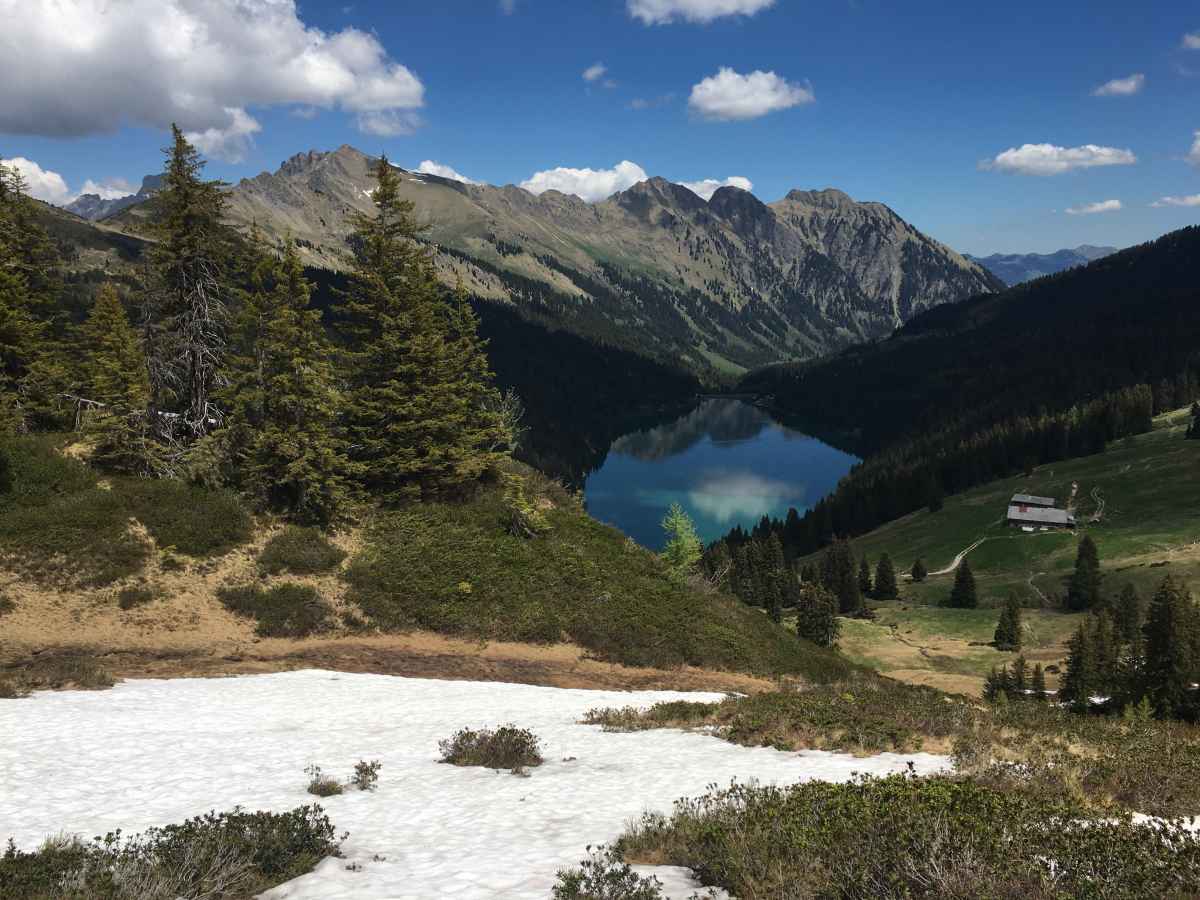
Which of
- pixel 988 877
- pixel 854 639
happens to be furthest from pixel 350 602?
pixel 854 639

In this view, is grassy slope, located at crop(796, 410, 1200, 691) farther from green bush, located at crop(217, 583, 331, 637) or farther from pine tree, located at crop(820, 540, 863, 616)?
green bush, located at crop(217, 583, 331, 637)

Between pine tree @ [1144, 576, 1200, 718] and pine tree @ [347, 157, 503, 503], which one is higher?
pine tree @ [347, 157, 503, 503]

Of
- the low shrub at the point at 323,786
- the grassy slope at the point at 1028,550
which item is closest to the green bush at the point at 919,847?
the low shrub at the point at 323,786

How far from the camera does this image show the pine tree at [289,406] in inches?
1378

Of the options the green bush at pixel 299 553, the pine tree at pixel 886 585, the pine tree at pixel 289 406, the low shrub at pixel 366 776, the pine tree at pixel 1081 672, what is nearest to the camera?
the low shrub at pixel 366 776

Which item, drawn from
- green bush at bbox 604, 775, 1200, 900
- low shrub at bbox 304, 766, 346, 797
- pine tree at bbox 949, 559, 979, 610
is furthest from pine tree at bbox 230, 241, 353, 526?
pine tree at bbox 949, 559, 979, 610

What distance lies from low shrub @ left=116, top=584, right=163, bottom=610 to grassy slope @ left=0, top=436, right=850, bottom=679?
118mm

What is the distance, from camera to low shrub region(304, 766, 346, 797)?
14055 mm

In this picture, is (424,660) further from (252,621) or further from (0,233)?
(0,233)

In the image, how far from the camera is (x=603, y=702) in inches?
998

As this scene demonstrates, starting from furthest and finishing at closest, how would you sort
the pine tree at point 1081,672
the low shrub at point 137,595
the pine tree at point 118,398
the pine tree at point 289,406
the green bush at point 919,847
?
1. the pine tree at point 1081,672
2. the pine tree at point 289,406
3. the pine tree at point 118,398
4. the low shrub at point 137,595
5. the green bush at point 919,847

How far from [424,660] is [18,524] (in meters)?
18.8

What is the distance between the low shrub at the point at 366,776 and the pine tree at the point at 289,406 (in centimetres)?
2258

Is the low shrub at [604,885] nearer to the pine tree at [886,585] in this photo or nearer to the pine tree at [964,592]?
the pine tree at [964,592]
